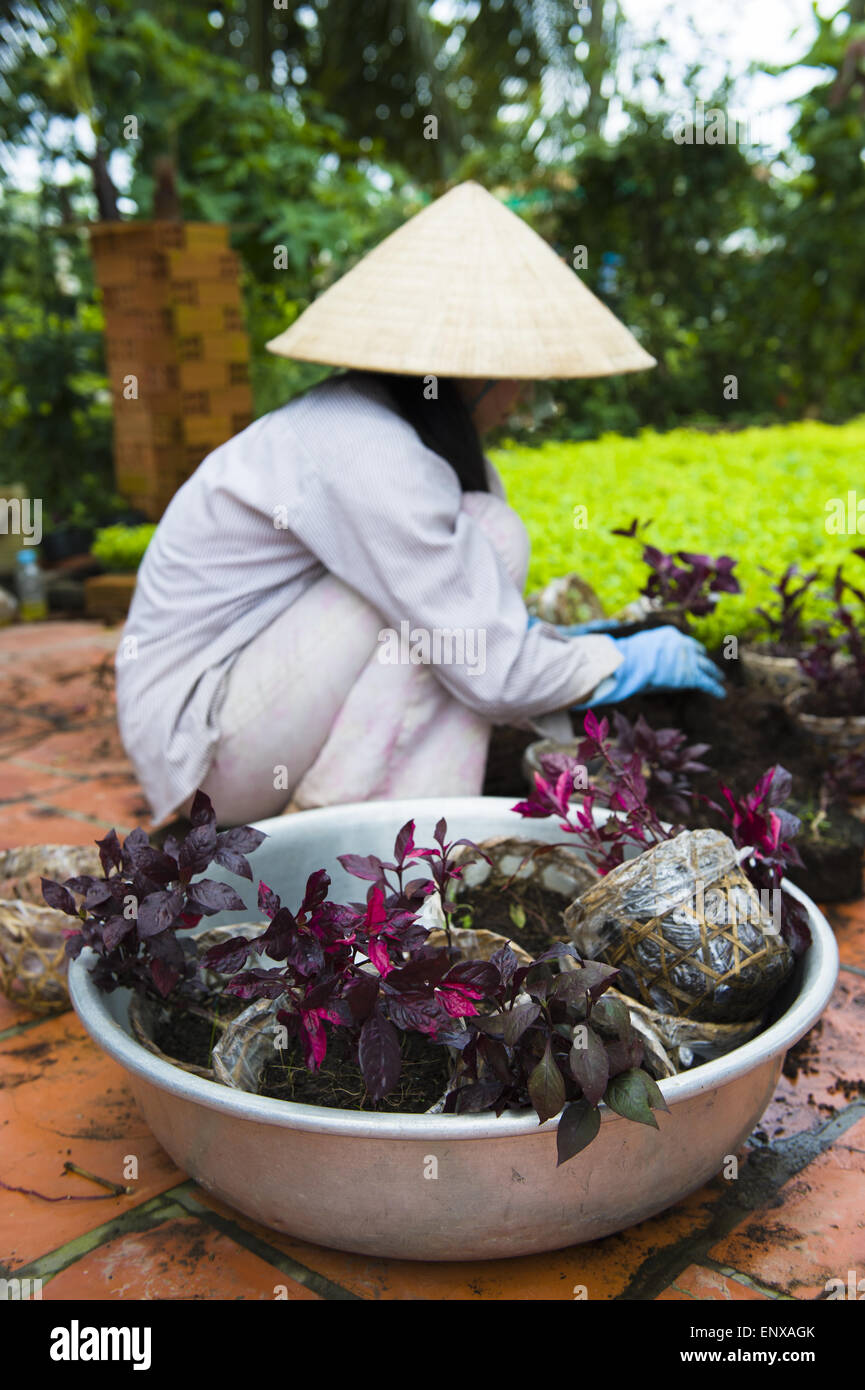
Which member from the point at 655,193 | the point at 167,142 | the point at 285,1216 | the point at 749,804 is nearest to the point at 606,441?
the point at 655,193

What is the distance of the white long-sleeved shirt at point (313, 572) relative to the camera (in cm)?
225

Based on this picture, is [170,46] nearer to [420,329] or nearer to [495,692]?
[420,329]

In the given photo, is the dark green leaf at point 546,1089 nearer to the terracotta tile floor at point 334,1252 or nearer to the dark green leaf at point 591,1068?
the dark green leaf at point 591,1068

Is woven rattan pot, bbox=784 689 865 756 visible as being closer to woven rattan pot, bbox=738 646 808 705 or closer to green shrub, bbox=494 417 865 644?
woven rattan pot, bbox=738 646 808 705

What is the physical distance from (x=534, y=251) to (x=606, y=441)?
17.1 ft

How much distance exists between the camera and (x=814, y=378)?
9.34 metres

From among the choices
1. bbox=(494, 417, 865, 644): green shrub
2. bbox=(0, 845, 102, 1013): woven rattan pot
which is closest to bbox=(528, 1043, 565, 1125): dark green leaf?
bbox=(0, 845, 102, 1013): woven rattan pot

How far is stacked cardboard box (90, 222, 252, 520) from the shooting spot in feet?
15.8

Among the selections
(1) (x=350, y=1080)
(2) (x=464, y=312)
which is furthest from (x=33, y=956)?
(2) (x=464, y=312)

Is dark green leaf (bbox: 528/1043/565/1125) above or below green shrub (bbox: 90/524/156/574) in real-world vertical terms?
below

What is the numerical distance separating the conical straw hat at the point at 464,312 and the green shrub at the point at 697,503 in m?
1.19

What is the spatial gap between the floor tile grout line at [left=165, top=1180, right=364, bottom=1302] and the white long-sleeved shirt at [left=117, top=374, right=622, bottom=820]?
95cm

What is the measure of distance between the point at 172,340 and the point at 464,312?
9.73 ft

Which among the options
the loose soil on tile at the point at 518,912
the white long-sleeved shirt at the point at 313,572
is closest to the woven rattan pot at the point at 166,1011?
the loose soil on tile at the point at 518,912
